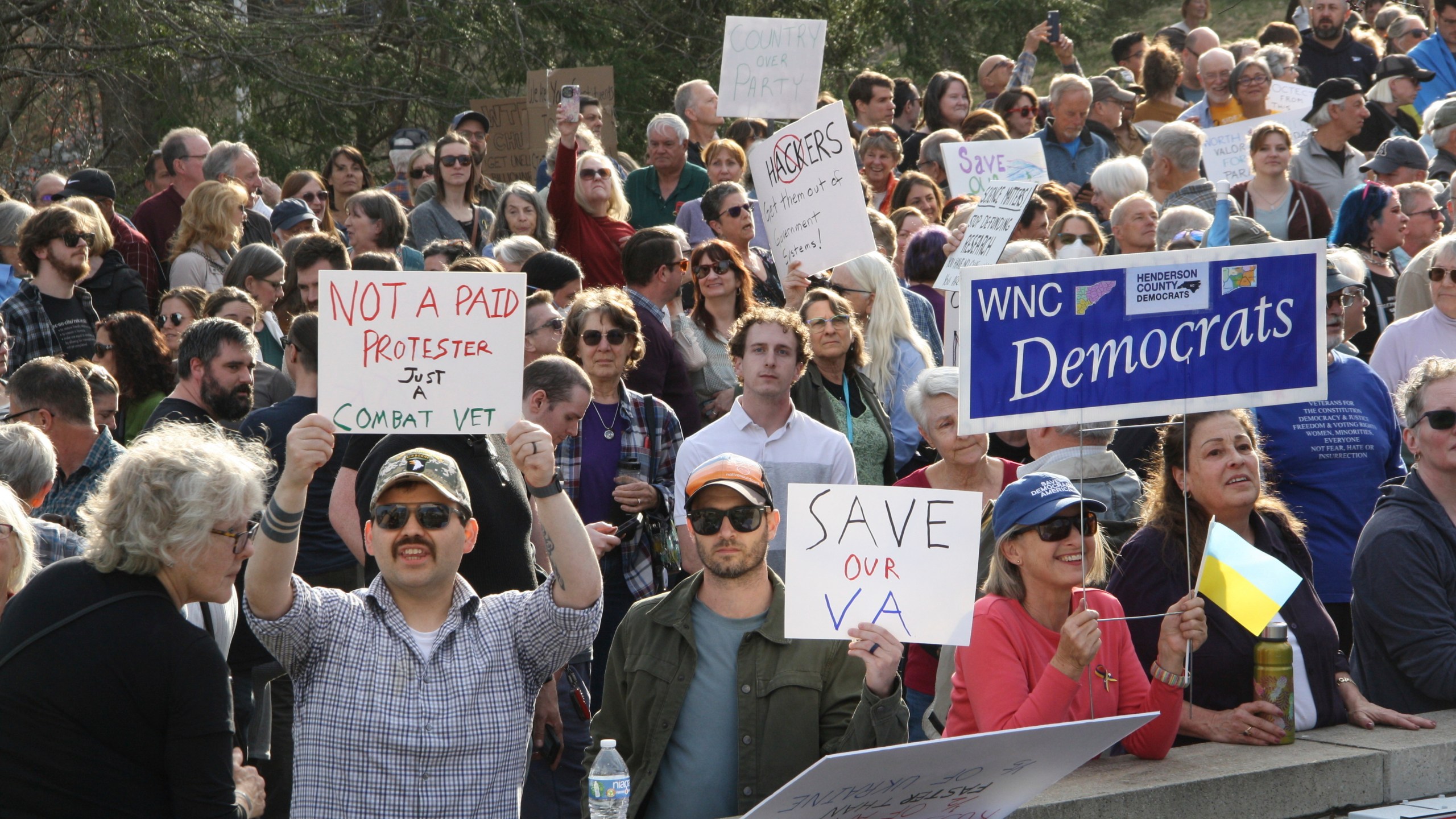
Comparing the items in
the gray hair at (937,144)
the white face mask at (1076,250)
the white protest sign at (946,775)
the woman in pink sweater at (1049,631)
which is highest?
the gray hair at (937,144)

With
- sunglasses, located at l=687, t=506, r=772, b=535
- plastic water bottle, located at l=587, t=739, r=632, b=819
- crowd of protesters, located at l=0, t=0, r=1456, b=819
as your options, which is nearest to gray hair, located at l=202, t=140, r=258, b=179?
crowd of protesters, located at l=0, t=0, r=1456, b=819

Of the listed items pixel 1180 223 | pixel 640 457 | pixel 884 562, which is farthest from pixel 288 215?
pixel 884 562

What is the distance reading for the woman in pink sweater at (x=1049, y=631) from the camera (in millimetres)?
4055

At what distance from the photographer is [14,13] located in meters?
12.5

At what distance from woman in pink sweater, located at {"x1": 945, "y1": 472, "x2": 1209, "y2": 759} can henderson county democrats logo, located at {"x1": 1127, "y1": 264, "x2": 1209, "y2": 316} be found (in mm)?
567

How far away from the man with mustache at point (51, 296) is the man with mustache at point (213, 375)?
1.66 metres

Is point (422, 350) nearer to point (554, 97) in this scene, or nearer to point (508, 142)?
point (554, 97)

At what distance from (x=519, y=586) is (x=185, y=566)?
1605mm

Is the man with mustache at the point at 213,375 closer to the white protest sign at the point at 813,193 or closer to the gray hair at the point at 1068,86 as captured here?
the white protest sign at the point at 813,193

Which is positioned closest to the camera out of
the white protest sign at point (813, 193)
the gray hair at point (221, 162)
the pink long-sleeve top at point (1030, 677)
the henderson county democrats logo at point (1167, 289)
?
the pink long-sleeve top at point (1030, 677)

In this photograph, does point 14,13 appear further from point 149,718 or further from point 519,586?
point 149,718

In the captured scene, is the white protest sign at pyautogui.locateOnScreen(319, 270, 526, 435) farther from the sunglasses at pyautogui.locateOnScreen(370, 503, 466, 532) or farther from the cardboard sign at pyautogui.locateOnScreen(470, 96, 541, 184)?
the cardboard sign at pyautogui.locateOnScreen(470, 96, 541, 184)

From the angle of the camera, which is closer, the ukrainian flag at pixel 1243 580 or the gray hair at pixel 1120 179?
the ukrainian flag at pixel 1243 580

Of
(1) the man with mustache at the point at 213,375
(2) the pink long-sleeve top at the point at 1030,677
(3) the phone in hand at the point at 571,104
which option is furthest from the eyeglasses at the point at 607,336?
(3) the phone in hand at the point at 571,104
